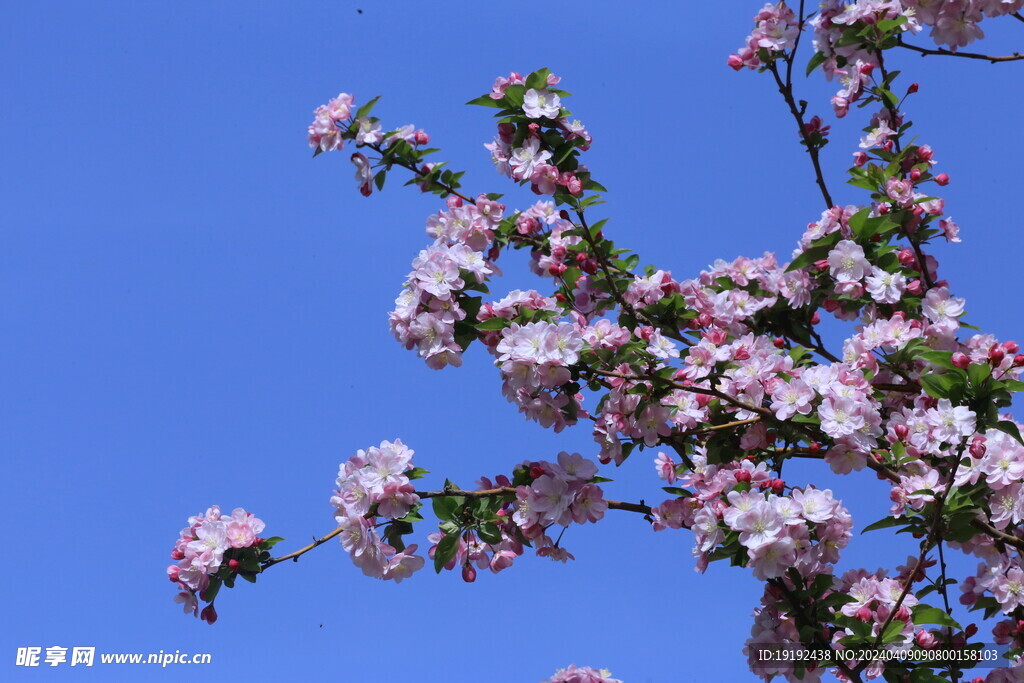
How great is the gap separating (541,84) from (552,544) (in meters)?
1.42

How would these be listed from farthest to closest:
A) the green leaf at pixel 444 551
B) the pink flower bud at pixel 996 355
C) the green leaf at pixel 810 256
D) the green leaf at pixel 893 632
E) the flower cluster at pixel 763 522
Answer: the green leaf at pixel 810 256
the green leaf at pixel 444 551
the green leaf at pixel 893 632
the pink flower bud at pixel 996 355
the flower cluster at pixel 763 522

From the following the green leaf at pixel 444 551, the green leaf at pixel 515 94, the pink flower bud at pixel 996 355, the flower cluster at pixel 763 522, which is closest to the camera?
the flower cluster at pixel 763 522

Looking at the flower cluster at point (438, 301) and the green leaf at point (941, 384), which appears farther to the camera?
the flower cluster at point (438, 301)

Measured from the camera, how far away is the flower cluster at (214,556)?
2.81 m

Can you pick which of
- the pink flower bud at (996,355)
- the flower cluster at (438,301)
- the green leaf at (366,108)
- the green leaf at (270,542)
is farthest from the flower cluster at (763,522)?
the green leaf at (366,108)

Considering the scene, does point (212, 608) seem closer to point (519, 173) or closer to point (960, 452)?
point (519, 173)

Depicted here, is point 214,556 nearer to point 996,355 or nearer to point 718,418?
point 718,418

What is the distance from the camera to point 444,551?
298 centimetres

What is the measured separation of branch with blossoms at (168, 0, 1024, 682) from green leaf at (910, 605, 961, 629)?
1 cm

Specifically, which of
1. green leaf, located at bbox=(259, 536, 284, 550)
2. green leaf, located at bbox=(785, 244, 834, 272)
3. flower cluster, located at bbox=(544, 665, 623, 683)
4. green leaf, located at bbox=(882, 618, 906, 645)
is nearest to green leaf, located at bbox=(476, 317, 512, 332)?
green leaf, located at bbox=(259, 536, 284, 550)

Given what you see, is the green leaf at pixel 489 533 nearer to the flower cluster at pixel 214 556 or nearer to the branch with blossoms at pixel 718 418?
the branch with blossoms at pixel 718 418

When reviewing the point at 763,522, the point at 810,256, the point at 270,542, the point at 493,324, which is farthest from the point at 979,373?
the point at 270,542

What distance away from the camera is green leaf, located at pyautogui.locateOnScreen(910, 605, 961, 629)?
9.16 ft

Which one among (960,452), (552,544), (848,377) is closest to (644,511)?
(552,544)
